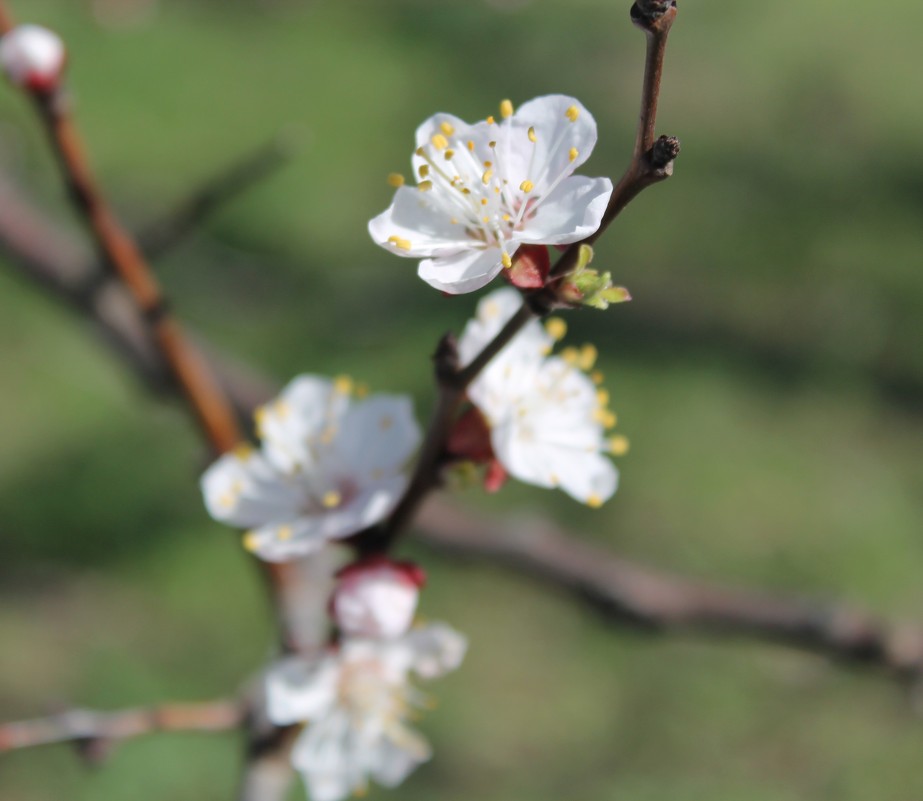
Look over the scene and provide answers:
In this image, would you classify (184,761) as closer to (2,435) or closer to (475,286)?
(2,435)

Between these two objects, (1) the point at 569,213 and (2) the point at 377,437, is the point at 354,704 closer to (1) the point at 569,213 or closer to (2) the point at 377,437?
(2) the point at 377,437

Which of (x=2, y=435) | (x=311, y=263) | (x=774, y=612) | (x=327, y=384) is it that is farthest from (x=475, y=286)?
(x=311, y=263)

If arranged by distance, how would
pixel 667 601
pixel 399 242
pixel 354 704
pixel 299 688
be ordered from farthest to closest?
pixel 667 601, pixel 354 704, pixel 299 688, pixel 399 242

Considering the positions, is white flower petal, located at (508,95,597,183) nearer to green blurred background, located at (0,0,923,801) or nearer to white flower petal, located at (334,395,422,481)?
white flower petal, located at (334,395,422,481)

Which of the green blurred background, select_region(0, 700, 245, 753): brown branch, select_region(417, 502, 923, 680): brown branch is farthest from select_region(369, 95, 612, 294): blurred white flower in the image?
the green blurred background

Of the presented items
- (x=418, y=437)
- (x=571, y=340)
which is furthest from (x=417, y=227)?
(x=571, y=340)

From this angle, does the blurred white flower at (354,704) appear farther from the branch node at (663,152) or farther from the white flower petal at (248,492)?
the branch node at (663,152)

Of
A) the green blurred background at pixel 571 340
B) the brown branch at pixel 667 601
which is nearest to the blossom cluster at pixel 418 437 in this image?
the brown branch at pixel 667 601
